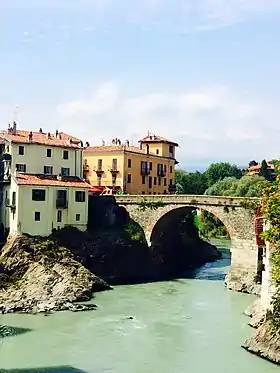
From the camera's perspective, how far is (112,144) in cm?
7044

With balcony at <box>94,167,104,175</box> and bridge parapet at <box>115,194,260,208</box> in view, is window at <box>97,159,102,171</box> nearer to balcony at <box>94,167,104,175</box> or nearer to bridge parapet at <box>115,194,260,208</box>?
balcony at <box>94,167,104,175</box>

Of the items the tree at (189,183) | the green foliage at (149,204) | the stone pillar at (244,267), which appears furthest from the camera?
the tree at (189,183)

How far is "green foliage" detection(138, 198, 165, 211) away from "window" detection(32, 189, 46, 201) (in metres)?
8.69

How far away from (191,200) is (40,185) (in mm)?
11921

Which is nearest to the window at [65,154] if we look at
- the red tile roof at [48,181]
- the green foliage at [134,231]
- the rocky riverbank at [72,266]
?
the red tile roof at [48,181]

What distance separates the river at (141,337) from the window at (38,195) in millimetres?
9709

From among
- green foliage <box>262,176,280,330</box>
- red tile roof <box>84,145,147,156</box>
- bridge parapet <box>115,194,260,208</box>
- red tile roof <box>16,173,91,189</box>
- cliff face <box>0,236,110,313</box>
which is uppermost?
red tile roof <box>84,145,147,156</box>

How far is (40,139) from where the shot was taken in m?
53.7

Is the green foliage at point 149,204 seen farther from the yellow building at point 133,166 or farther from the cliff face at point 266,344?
the cliff face at point 266,344

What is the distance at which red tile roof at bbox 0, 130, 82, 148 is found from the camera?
5181 cm

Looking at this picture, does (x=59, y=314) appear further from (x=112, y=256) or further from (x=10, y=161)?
(x=10, y=161)

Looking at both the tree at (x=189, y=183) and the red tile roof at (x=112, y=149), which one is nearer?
the red tile roof at (x=112, y=149)

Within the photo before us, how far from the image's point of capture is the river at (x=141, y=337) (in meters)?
27.5

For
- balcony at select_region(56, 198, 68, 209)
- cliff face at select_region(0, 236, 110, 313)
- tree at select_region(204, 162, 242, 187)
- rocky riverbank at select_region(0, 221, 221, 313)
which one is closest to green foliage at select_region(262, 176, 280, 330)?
rocky riverbank at select_region(0, 221, 221, 313)
